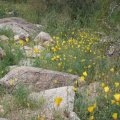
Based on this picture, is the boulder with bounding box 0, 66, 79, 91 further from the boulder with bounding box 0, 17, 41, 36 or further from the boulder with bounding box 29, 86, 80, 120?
the boulder with bounding box 0, 17, 41, 36

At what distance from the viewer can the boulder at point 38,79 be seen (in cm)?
565

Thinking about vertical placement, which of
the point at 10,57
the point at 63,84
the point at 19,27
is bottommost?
the point at 63,84

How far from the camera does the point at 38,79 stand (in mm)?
5727

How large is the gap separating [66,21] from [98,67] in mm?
6138

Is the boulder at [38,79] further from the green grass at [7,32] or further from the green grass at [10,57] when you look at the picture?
the green grass at [7,32]

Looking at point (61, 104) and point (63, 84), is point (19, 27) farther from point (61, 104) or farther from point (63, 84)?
point (61, 104)

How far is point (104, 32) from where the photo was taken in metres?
9.21

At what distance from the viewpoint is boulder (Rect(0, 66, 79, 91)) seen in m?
5.65

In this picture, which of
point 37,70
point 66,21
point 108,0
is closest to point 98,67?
point 37,70

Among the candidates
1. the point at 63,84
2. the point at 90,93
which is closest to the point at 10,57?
the point at 63,84

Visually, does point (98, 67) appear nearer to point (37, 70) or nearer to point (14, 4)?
point (37, 70)

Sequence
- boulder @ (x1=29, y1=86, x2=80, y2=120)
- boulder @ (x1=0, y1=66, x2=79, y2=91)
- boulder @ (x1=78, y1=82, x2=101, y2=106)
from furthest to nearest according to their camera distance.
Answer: boulder @ (x1=0, y1=66, x2=79, y2=91) < boulder @ (x1=78, y1=82, x2=101, y2=106) < boulder @ (x1=29, y1=86, x2=80, y2=120)

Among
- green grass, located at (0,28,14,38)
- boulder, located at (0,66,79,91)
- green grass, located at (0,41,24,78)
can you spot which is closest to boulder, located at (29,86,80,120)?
boulder, located at (0,66,79,91)

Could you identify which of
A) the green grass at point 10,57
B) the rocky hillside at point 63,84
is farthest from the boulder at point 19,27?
the green grass at point 10,57
